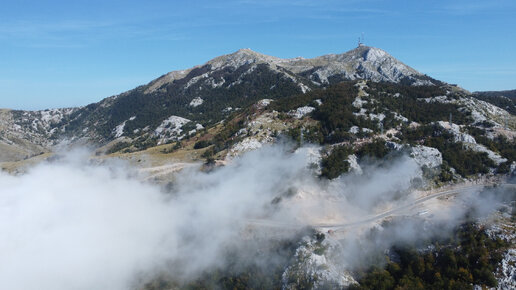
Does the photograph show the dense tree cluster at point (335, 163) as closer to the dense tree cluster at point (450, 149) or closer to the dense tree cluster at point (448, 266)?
the dense tree cluster at point (450, 149)

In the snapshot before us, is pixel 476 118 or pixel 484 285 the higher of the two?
pixel 476 118

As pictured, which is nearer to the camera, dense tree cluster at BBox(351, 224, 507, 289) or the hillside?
dense tree cluster at BBox(351, 224, 507, 289)

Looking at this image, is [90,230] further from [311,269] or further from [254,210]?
[311,269]

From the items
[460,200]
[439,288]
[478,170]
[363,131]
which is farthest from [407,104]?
[439,288]

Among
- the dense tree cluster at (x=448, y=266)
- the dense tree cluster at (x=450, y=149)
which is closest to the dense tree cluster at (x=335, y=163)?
the dense tree cluster at (x=450, y=149)

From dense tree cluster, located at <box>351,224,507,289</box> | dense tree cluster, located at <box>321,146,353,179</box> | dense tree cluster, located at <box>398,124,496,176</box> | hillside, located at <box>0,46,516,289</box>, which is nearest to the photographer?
dense tree cluster, located at <box>351,224,507,289</box>

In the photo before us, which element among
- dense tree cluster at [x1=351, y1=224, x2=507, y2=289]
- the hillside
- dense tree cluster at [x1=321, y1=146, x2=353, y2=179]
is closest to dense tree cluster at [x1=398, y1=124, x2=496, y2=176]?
the hillside

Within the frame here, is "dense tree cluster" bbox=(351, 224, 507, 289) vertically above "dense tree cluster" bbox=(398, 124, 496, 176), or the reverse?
"dense tree cluster" bbox=(398, 124, 496, 176)

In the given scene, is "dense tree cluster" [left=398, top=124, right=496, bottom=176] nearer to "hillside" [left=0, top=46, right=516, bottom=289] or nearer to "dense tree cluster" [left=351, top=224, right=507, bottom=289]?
"hillside" [left=0, top=46, right=516, bottom=289]

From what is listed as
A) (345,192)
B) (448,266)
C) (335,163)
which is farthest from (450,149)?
(448,266)

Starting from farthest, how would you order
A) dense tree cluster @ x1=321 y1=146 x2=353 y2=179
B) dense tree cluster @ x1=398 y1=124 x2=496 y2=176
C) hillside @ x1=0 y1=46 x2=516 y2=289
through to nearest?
dense tree cluster @ x1=321 y1=146 x2=353 y2=179 → dense tree cluster @ x1=398 y1=124 x2=496 y2=176 → hillside @ x1=0 y1=46 x2=516 y2=289

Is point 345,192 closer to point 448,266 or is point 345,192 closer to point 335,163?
point 335,163
